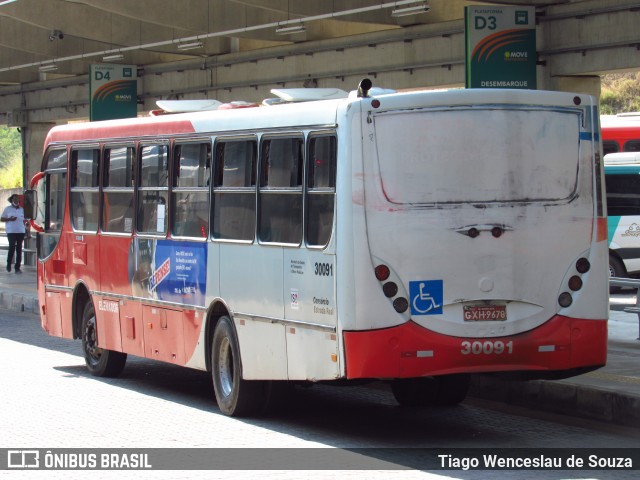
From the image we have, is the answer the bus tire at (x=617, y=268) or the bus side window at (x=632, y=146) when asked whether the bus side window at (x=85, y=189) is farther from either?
the bus side window at (x=632, y=146)

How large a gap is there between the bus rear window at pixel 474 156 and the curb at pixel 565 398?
73.3 inches

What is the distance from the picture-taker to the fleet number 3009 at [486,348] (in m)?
9.84

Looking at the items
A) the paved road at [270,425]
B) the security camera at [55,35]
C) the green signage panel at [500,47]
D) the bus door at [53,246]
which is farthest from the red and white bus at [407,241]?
the security camera at [55,35]

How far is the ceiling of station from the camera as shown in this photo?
79.3ft

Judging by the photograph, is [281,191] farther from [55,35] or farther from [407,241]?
[55,35]

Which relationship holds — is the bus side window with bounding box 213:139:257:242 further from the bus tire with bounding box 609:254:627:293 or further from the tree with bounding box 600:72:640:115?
the tree with bounding box 600:72:640:115

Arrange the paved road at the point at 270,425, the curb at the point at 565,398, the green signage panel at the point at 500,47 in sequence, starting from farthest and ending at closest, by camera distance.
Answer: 1. the green signage panel at the point at 500,47
2. the curb at the point at 565,398
3. the paved road at the point at 270,425

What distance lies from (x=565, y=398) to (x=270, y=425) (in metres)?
2.59

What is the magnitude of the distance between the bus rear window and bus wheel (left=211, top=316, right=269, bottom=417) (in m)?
2.42

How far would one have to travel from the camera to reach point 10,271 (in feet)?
102

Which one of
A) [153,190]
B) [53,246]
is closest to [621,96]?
[53,246]

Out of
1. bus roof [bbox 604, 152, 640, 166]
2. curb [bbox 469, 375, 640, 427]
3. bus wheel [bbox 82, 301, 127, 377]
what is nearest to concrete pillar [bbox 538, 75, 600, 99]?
bus roof [bbox 604, 152, 640, 166]

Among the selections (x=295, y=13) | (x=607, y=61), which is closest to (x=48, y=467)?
(x=607, y=61)

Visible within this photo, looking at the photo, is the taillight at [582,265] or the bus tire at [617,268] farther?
the bus tire at [617,268]
